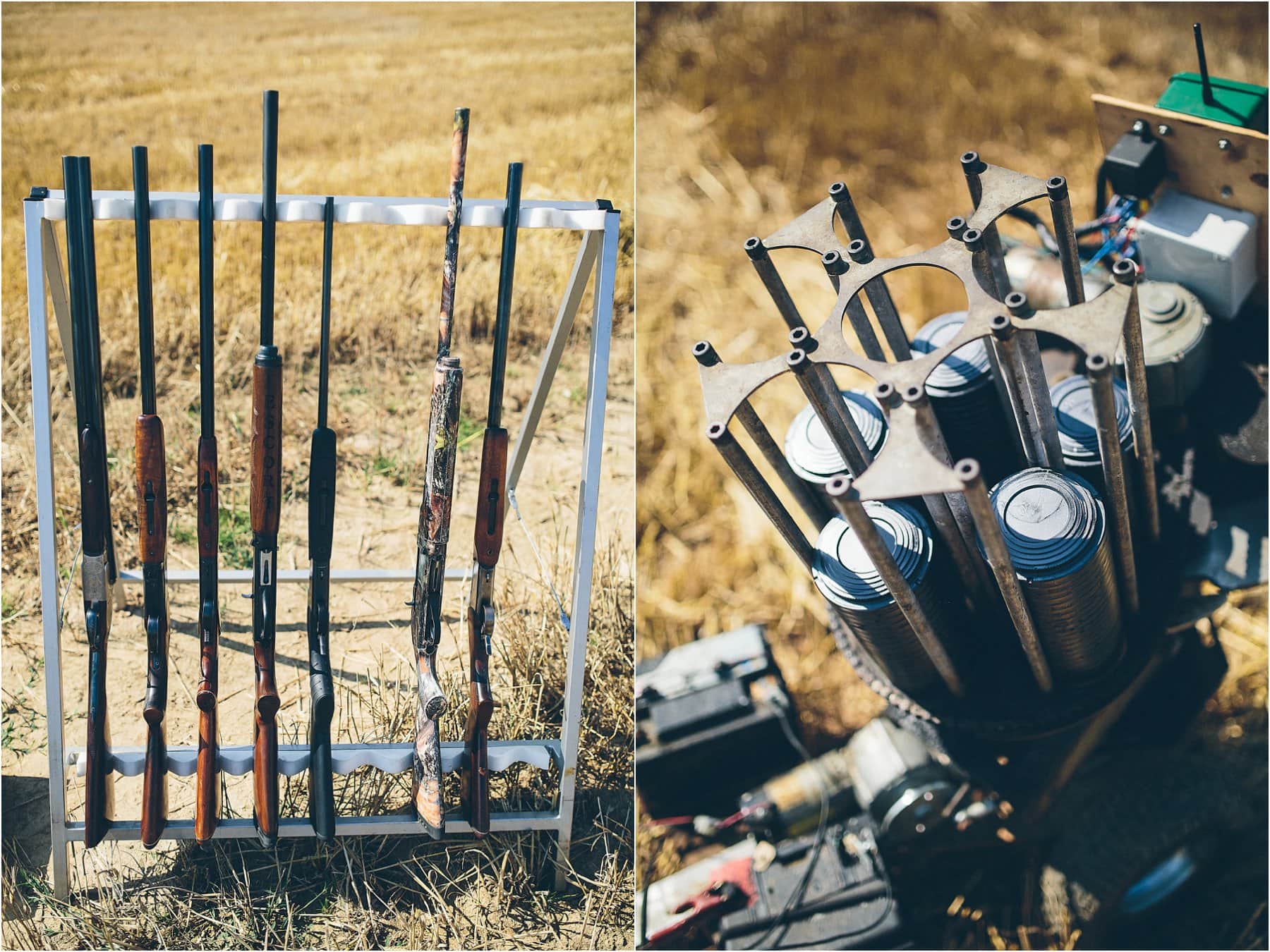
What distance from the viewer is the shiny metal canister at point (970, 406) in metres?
2.53

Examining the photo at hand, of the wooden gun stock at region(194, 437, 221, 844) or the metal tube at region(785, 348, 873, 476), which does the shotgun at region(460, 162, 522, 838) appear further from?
the metal tube at region(785, 348, 873, 476)

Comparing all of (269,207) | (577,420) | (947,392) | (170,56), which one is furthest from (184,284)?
(947,392)

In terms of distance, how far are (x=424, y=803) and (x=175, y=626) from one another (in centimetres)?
181

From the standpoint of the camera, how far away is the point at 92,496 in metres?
2.75

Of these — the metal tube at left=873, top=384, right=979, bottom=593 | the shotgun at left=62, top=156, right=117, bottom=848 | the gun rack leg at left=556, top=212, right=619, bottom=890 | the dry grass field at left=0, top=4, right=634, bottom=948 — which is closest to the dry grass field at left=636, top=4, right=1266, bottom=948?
the dry grass field at left=0, top=4, right=634, bottom=948

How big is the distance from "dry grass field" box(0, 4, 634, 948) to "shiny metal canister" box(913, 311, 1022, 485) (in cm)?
161

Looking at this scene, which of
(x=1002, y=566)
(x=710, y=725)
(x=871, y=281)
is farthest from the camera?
(x=710, y=725)

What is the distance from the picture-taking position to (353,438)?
5133mm

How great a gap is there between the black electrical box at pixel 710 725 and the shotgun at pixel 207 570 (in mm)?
1319

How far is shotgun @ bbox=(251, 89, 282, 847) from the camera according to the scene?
2611mm

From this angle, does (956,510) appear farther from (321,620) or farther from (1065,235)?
(321,620)

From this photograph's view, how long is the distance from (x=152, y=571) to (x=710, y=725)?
5.84 ft

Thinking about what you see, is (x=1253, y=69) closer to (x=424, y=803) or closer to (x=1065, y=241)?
(x=1065, y=241)

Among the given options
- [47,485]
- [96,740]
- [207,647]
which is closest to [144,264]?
[47,485]
